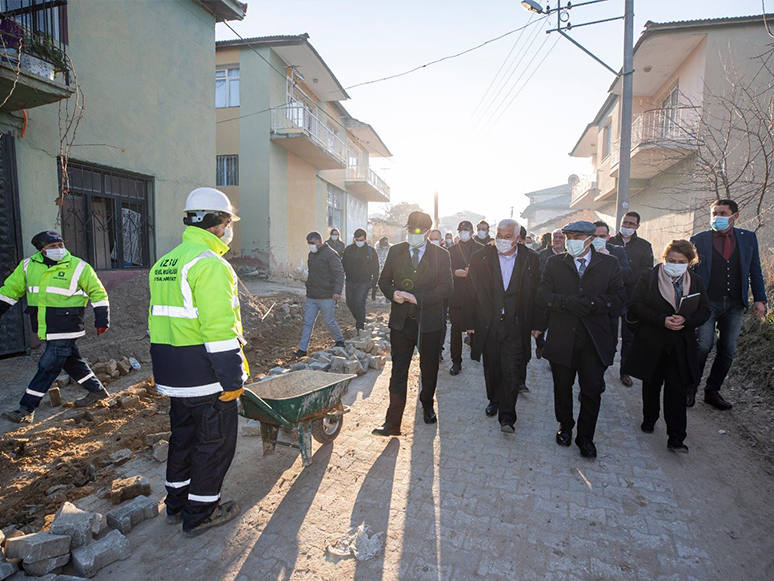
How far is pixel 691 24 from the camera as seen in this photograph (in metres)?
12.7

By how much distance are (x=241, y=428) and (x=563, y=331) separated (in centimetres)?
322

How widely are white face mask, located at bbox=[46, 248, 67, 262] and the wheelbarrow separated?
2.78 metres

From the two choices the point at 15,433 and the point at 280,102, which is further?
the point at 280,102

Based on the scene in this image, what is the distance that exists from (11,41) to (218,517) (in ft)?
23.9

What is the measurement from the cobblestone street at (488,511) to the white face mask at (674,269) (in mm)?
1598

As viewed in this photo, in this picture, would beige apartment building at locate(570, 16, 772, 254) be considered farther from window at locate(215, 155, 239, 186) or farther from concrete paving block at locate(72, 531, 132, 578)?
window at locate(215, 155, 239, 186)

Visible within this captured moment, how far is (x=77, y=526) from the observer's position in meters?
2.65

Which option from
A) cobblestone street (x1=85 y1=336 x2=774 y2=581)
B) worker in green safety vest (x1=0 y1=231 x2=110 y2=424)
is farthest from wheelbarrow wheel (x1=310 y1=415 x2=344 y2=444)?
worker in green safety vest (x1=0 y1=231 x2=110 y2=424)

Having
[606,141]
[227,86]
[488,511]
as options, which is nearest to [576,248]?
[488,511]

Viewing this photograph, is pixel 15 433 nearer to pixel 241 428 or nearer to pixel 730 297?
pixel 241 428

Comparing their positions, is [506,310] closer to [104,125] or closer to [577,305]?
[577,305]

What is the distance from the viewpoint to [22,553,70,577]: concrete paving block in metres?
2.46

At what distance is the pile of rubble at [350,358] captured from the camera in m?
6.20

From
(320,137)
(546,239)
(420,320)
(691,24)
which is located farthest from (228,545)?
(320,137)
